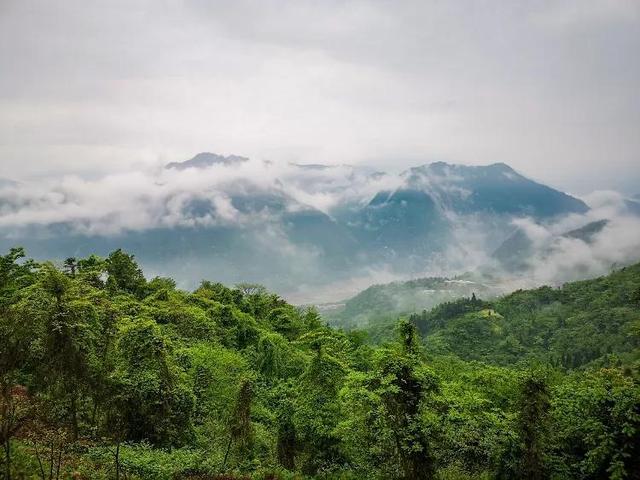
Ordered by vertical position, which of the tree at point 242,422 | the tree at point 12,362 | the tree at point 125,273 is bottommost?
the tree at point 242,422

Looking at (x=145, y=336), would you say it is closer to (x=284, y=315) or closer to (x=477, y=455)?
(x=477, y=455)

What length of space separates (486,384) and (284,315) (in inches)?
1353

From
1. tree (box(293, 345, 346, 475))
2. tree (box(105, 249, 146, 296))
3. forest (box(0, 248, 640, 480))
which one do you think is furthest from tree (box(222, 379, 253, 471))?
tree (box(105, 249, 146, 296))

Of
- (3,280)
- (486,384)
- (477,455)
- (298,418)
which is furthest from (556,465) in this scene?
(3,280)

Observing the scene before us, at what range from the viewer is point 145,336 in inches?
910

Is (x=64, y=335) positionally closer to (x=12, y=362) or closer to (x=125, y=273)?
(x=12, y=362)

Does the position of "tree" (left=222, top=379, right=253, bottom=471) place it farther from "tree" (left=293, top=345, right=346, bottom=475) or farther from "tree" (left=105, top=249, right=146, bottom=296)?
"tree" (left=105, top=249, right=146, bottom=296)

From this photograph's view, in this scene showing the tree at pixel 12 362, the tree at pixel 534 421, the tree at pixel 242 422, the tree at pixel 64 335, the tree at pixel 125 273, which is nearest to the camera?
the tree at pixel 12 362

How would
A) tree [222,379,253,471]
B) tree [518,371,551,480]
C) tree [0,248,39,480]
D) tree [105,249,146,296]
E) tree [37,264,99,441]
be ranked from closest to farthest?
tree [0,248,39,480]
tree [518,371,551,480]
tree [37,264,99,441]
tree [222,379,253,471]
tree [105,249,146,296]

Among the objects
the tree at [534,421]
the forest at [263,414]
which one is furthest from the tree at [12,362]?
the tree at [534,421]

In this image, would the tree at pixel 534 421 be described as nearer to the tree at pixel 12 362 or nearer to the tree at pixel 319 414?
the tree at pixel 319 414

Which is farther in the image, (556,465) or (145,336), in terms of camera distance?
(145,336)

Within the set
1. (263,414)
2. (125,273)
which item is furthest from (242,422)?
(125,273)

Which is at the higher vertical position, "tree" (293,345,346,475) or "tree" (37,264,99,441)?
"tree" (37,264,99,441)
